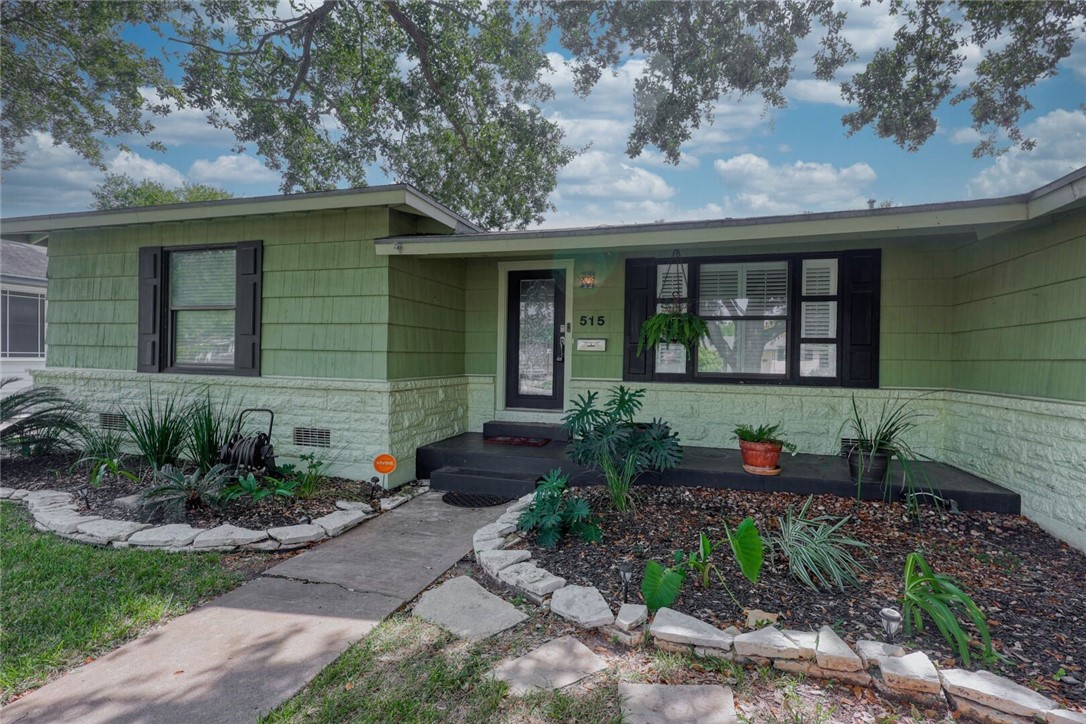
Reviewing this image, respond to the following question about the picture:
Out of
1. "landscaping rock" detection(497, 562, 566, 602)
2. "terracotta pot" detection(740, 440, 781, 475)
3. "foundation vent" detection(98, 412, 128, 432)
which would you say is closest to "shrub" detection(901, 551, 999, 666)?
"landscaping rock" detection(497, 562, 566, 602)

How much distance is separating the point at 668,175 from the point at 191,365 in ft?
31.5

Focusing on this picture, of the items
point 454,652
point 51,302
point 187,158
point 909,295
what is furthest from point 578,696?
point 187,158

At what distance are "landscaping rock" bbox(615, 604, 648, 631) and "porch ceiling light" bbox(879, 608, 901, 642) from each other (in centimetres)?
95

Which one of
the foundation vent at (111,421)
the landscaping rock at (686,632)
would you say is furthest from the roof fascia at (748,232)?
the foundation vent at (111,421)

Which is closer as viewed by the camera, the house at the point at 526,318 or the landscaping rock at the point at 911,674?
the landscaping rock at the point at 911,674

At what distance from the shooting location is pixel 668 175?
1170 centimetres

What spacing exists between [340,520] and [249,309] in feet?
8.22

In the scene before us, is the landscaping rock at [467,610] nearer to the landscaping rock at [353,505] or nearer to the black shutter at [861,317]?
the landscaping rock at [353,505]

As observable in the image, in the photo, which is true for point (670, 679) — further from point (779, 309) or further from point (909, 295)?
point (909, 295)

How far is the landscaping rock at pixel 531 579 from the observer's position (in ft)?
8.94

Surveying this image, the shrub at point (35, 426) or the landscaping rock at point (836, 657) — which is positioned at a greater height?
the shrub at point (35, 426)

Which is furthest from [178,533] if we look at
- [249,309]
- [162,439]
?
[249,309]

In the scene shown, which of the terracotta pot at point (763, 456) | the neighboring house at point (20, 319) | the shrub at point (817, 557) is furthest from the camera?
the neighboring house at point (20, 319)

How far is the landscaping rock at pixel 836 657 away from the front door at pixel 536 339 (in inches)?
159
